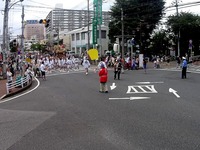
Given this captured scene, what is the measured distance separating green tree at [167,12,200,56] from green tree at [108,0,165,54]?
300cm

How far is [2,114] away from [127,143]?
21.6 ft

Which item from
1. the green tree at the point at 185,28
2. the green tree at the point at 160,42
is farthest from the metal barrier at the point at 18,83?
the green tree at the point at 160,42

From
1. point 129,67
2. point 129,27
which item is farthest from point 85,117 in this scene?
point 129,27

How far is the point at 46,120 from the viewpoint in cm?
1049

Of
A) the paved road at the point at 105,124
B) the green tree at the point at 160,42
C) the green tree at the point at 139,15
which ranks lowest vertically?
the paved road at the point at 105,124

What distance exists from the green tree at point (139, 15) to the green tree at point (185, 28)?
9.85 ft

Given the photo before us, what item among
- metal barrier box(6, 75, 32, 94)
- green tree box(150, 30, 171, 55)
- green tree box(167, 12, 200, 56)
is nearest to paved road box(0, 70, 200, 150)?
metal barrier box(6, 75, 32, 94)

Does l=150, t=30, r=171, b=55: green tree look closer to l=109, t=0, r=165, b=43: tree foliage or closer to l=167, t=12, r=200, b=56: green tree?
l=167, t=12, r=200, b=56: green tree

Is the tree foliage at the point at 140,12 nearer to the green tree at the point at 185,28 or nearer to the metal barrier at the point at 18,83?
the green tree at the point at 185,28

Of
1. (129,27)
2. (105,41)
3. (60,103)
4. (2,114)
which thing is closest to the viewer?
(2,114)

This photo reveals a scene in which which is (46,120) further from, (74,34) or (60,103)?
(74,34)

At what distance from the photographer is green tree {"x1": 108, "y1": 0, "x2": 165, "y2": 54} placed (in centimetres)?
5606

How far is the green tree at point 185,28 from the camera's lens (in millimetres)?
56781

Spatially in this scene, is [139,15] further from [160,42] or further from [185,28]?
[160,42]
